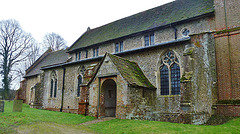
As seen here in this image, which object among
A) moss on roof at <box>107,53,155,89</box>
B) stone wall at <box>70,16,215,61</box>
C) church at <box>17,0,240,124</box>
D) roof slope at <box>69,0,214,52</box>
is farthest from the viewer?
roof slope at <box>69,0,214,52</box>

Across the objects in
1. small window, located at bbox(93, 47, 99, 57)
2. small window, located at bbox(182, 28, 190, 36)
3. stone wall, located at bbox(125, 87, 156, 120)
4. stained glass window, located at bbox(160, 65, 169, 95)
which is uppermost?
small window, located at bbox(182, 28, 190, 36)

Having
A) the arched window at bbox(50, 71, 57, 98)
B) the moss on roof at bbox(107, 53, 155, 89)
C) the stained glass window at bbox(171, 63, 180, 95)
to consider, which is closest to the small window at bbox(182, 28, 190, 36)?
the stained glass window at bbox(171, 63, 180, 95)

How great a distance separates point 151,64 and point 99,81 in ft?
15.4

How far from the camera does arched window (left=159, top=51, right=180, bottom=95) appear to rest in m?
15.5

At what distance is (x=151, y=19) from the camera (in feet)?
68.3

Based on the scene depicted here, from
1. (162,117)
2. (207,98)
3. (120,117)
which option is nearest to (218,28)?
(207,98)

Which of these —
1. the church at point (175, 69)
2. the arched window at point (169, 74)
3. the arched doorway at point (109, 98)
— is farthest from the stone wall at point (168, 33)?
the arched doorway at point (109, 98)

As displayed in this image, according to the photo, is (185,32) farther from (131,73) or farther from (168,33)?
(131,73)

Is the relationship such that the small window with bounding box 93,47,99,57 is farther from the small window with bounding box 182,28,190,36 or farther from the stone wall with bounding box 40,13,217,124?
the small window with bounding box 182,28,190,36

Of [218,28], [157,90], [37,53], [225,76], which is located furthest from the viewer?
[37,53]

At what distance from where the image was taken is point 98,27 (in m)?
28.8

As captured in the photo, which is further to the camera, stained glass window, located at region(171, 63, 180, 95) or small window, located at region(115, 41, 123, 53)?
small window, located at region(115, 41, 123, 53)

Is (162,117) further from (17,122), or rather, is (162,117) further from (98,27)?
(98,27)

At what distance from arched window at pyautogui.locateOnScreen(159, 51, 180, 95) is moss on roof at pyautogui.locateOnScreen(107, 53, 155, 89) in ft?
3.48
